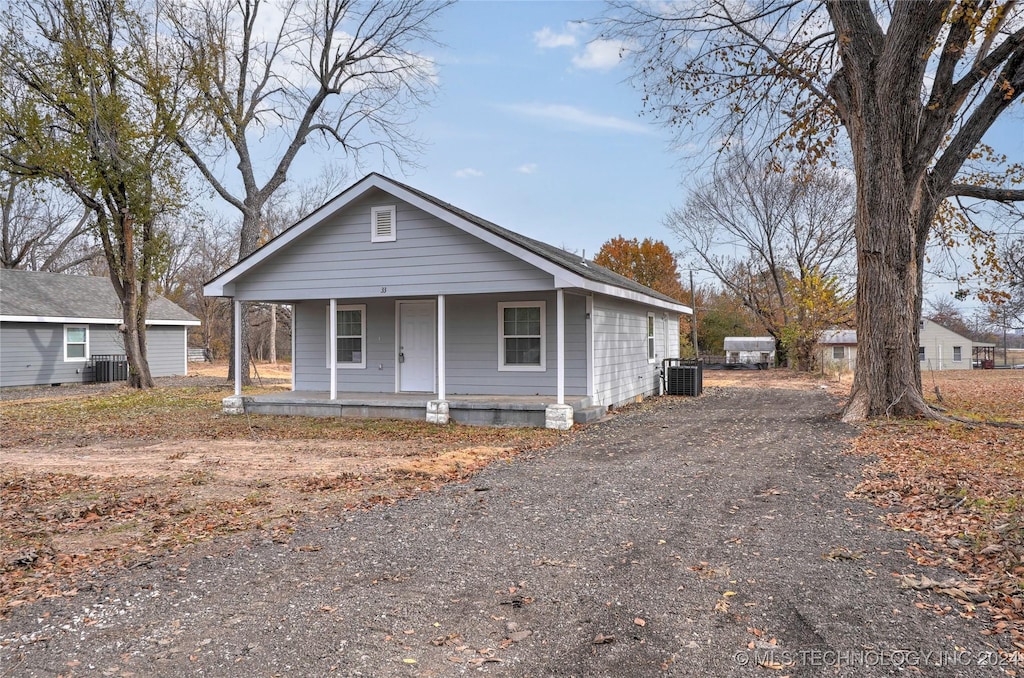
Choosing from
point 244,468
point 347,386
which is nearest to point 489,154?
point 347,386

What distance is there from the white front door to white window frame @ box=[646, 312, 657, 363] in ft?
22.8

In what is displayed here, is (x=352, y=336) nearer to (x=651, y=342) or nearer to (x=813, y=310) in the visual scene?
(x=651, y=342)

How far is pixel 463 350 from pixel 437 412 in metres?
2.23

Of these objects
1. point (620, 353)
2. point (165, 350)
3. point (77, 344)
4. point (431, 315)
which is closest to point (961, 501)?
point (620, 353)

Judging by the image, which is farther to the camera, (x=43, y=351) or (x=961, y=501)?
(x=43, y=351)

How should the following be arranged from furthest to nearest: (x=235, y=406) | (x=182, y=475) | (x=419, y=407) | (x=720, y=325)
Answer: (x=720, y=325) → (x=235, y=406) → (x=419, y=407) → (x=182, y=475)

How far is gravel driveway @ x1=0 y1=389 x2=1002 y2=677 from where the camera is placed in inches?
117

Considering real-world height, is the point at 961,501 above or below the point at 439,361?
below

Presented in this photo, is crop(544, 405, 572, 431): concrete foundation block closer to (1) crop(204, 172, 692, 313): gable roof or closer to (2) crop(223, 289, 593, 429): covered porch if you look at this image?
(2) crop(223, 289, 593, 429): covered porch

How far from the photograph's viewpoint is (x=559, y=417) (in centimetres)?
1102

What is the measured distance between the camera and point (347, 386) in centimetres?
1484

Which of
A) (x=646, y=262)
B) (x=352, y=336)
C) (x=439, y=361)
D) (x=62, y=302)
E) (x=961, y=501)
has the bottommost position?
(x=961, y=501)

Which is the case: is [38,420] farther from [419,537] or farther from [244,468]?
[419,537]

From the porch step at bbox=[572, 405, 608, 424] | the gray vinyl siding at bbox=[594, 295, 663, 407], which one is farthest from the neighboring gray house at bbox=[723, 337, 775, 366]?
the porch step at bbox=[572, 405, 608, 424]
